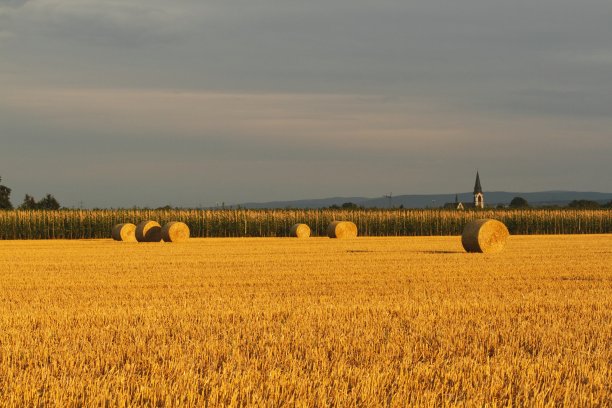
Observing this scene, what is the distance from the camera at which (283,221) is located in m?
57.8

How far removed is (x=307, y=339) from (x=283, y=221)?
158 feet

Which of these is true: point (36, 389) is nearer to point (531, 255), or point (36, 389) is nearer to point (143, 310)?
point (143, 310)

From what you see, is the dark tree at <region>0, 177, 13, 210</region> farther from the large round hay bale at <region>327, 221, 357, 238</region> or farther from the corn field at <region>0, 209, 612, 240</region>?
the large round hay bale at <region>327, 221, 357, 238</region>

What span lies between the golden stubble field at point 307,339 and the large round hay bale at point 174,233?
21.2 meters

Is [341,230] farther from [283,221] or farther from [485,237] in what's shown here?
[485,237]

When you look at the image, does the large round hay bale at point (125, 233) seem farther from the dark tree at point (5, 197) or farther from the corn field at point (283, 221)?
the dark tree at point (5, 197)

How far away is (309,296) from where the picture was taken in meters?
14.7

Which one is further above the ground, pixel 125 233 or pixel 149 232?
pixel 149 232

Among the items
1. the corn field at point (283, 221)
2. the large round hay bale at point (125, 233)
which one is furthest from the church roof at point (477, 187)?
the large round hay bale at point (125, 233)

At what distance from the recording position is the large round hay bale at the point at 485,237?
29234 mm

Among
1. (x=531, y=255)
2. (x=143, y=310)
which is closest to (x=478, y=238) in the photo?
(x=531, y=255)

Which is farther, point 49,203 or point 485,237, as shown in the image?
point 49,203

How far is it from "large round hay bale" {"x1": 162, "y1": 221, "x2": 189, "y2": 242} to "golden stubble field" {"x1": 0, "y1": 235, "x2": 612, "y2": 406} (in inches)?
834

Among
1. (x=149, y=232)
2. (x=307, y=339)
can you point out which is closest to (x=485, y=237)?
(x=149, y=232)
